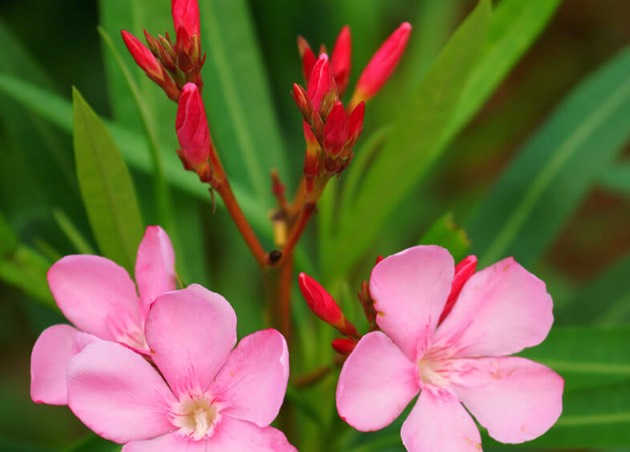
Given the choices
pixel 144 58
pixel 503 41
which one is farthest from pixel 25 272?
pixel 503 41

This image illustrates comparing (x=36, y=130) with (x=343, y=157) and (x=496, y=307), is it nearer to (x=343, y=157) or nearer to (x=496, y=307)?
(x=343, y=157)

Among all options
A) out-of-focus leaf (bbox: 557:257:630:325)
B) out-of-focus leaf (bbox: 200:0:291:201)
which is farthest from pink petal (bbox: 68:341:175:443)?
out-of-focus leaf (bbox: 557:257:630:325)

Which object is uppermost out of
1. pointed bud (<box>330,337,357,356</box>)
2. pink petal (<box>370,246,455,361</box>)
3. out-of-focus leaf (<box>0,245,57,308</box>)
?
pink petal (<box>370,246,455,361</box>)

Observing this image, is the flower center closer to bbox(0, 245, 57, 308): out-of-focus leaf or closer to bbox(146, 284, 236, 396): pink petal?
bbox(146, 284, 236, 396): pink petal

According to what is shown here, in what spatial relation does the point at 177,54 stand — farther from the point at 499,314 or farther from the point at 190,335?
the point at 499,314

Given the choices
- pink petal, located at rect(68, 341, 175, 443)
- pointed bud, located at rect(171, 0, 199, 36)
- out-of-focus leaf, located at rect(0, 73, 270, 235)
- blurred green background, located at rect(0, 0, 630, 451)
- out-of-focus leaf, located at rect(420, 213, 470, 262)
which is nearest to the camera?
pink petal, located at rect(68, 341, 175, 443)

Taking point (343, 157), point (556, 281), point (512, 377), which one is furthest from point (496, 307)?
point (556, 281)

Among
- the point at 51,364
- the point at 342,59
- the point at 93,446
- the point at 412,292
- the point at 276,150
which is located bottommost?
the point at 93,446
